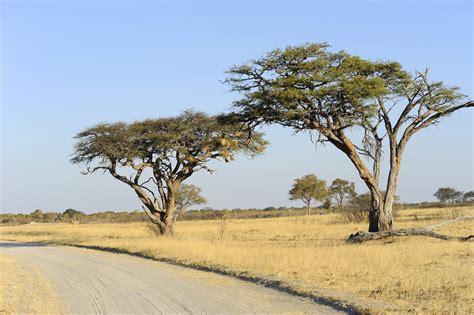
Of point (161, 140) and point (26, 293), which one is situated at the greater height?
point (161, 140)

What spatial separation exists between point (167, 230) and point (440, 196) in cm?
7811

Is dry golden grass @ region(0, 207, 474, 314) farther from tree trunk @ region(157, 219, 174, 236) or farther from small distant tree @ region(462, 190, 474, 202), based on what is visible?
small distant tree @ region(462, 190, 474, 202)

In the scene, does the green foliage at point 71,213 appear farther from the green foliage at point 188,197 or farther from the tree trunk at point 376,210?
the tree trunk at point 376,210

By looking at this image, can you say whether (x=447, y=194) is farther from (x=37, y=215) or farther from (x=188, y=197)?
(x=37, y=215)

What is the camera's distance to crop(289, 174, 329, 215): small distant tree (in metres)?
80.4

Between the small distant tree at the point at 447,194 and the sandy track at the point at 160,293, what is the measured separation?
9038 cm

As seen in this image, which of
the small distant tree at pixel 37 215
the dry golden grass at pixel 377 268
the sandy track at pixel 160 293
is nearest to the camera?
the sandy track at pixel 160 293

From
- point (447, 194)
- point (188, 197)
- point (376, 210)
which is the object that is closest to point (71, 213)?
point (188, 197)

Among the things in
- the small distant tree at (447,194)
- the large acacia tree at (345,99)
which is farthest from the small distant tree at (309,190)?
the large acacia tree at (345,99)

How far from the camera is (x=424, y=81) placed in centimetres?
2483

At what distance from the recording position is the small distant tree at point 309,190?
264ft

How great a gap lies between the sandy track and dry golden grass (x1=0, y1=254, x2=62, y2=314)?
286 millimetres

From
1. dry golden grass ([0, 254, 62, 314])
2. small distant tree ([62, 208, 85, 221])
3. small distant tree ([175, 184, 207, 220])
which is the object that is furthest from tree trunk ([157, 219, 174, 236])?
small distant tree ([62, 208, 85, 221])

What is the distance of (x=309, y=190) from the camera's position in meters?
80.4
